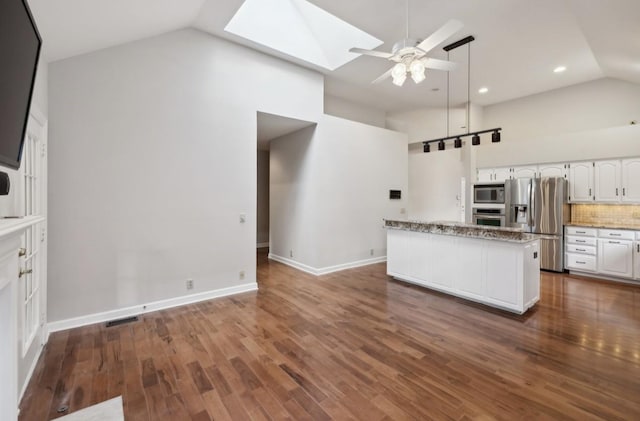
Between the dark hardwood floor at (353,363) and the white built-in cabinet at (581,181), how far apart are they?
2399 mm

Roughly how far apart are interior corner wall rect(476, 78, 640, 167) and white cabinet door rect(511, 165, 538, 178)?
109mm

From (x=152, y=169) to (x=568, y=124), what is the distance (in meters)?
7.90

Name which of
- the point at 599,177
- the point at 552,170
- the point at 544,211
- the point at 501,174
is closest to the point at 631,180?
the point at 599,177

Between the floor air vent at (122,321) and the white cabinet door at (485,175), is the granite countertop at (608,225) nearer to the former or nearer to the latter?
the white cabinet door at (485,175)

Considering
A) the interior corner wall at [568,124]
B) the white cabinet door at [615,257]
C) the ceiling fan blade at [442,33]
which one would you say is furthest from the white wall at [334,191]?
the white cabinet door at [615,257]

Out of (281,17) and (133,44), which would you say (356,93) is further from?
(133,44)

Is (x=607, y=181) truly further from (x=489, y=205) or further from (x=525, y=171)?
(x=489, y=205)

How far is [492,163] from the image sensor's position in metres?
6.61

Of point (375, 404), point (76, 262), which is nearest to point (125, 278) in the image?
point (76, 262)

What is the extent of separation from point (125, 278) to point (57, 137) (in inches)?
69.2

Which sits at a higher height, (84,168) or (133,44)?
(133,44)

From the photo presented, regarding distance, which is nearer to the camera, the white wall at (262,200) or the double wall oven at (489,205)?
the double wall oven at (489,205)

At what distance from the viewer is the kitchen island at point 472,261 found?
3500 millimetres

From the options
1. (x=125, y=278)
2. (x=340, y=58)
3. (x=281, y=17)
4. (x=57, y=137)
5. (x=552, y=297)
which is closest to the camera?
(x=57, y=137)
